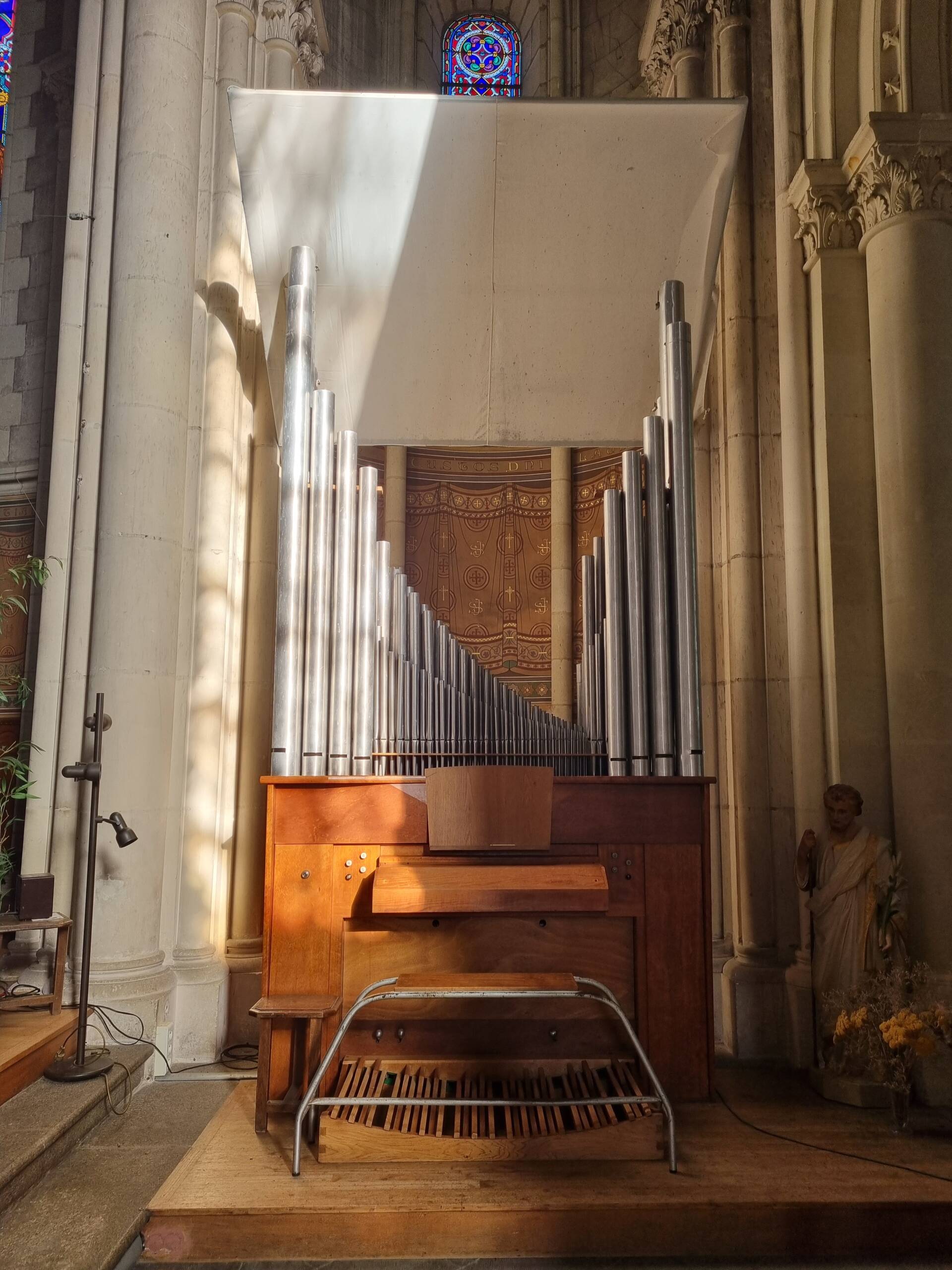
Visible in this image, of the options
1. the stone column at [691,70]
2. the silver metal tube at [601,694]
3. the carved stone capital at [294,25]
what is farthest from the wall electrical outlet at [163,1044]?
the stone column at [691,70]

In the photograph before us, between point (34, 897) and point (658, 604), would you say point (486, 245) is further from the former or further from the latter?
point (34, 897)

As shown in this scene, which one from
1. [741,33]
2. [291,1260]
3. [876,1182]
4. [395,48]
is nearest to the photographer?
[291,1260]

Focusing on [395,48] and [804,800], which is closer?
[804,800]

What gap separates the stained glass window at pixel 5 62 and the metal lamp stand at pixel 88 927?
5486mm

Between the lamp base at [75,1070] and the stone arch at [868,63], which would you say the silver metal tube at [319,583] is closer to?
the lamp base at [75,1070]

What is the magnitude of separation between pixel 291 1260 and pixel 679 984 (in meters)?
1.97

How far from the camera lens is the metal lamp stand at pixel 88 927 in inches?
173

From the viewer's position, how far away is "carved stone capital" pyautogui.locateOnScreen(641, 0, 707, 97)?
728 centimetres

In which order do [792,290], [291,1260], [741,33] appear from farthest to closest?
[741,33], [792,290], [291,1260]

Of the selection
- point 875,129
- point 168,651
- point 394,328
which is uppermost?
point 875,129

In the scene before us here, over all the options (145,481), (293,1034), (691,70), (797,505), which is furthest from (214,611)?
(691,70)

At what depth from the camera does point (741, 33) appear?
6.96 meters

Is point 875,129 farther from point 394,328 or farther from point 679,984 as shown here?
point 679,984

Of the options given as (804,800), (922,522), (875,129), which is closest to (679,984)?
(804,800)
